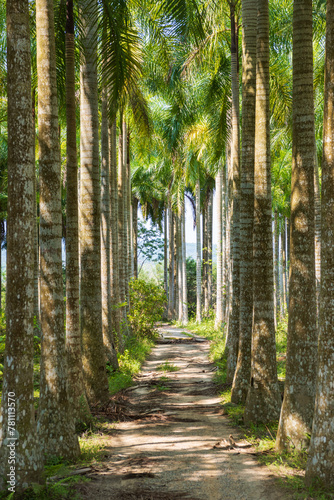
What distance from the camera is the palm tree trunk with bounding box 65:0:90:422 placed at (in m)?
7.50

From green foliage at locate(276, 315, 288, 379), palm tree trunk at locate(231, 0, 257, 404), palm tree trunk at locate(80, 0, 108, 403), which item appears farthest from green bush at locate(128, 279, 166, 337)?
palm tree trunk at locate(231, 0, 257, 404)

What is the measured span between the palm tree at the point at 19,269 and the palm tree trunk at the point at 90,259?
4279 millimetres

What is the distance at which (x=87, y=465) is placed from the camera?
591 centimetres

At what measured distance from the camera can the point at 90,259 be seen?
29.4 feet

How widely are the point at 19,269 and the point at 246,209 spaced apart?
5.58 meters

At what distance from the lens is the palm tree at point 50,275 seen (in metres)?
5.92

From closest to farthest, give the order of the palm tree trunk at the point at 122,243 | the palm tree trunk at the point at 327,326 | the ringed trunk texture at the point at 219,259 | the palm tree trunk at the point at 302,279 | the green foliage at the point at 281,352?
the palm tree trunk at the point at 327,326 → the palm tree trunk at the point at 302,279 → the green foliage at the point at 281,352 → the palm tree trunk at the point at 122,243 → the ringed trunk texture at the point at 219,259

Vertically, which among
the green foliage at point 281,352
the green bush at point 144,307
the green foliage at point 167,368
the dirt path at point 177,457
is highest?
the green bush at point 144,307

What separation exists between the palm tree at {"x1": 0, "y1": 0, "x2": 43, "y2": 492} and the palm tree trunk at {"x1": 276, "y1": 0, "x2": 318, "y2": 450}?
10.3 ft

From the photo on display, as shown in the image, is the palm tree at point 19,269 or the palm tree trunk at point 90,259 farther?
the palm tree trunk at point 90,259

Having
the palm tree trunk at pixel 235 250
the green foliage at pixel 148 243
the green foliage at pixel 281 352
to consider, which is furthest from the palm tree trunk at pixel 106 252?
the green foliage at pixel 148 243

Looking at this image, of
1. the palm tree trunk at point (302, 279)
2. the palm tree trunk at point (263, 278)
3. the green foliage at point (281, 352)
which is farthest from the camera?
the green foliage at point (281, 352)

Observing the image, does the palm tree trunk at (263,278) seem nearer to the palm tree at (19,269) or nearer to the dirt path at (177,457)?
the dirt path at (177,457)

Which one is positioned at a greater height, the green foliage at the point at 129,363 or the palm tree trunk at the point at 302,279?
the palm tree trunk at the point at 302,279
